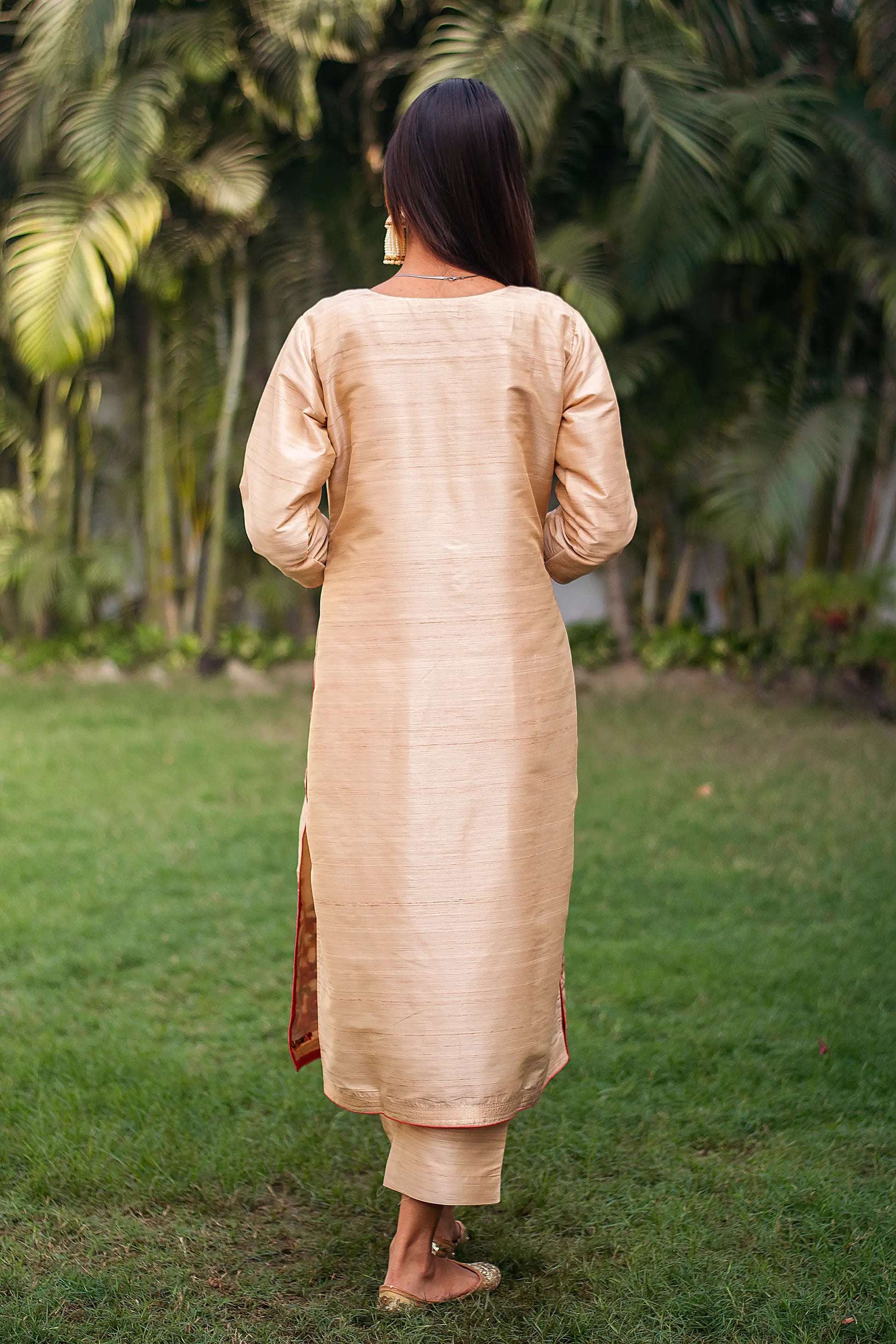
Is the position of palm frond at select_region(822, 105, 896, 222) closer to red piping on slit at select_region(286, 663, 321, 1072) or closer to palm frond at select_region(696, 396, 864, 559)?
palm frond at select_region(696, 396, 864, 559)

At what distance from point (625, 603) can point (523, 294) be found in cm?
611

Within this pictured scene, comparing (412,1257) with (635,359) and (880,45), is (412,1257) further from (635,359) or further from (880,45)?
(880,45)

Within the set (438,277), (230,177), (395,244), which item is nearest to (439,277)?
(438,277)

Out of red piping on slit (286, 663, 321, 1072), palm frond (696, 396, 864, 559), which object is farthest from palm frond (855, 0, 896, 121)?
red piping on slit (286, 663, 321, 1072)

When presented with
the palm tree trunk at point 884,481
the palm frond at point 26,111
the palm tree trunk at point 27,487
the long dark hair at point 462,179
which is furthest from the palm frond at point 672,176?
the long dark hair at point 462,179

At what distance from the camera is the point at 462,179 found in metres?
2.03

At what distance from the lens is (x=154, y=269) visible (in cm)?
755

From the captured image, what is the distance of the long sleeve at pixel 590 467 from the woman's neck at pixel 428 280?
18 centimetres

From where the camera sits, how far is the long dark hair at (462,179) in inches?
79.4

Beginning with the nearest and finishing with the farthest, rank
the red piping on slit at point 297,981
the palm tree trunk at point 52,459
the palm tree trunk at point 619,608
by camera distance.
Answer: the red piping on slit at point 297,981 < the palm tree trunk at point 619,608 < the palm tree trunk at point 52,459

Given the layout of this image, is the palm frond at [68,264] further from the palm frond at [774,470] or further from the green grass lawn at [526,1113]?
the palm frond at [774,470]

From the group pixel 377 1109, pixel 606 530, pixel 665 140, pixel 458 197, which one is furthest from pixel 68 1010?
pixel 665 140

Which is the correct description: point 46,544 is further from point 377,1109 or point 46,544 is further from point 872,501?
point 377,1109

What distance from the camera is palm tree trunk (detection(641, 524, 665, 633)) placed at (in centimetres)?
812
